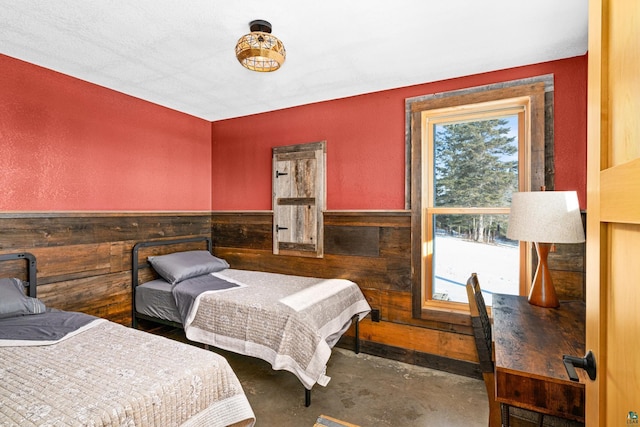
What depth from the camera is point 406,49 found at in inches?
96.2

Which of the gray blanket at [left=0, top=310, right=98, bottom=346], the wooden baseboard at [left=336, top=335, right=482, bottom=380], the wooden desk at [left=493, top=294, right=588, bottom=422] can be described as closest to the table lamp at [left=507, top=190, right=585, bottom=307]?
the wooden desk at [left=493, top=294, right=588, bottom=422]

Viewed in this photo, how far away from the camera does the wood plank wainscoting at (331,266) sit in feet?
8.75

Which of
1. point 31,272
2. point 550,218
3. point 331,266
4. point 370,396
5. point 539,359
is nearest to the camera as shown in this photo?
point 539,359

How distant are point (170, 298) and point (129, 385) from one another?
67.7 inches

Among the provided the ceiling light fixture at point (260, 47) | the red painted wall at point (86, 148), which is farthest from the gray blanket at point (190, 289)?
the ceiling light fixture at point (260, 47)

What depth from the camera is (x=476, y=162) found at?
2.93 metres

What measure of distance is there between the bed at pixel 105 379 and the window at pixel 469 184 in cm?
199

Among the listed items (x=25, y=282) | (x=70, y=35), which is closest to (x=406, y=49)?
(x=70, y=35)

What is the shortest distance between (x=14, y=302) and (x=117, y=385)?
1.42m

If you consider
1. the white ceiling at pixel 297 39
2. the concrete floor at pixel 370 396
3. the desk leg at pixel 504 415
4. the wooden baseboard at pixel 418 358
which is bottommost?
the concrete floor at pixel 370 396

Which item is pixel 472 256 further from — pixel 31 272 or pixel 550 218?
pixel 31 272

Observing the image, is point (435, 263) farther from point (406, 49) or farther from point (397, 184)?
point (406, 49)

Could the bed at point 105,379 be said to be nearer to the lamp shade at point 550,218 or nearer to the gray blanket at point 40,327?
the gray blanket at point 40,327

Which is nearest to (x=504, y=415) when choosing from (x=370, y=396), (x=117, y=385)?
(x=370, y=396)
